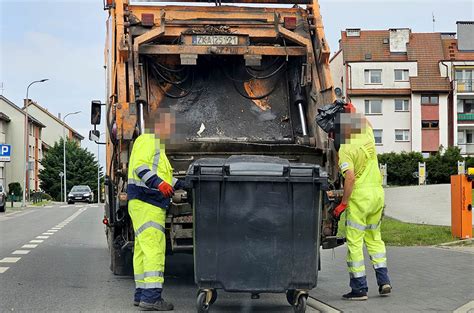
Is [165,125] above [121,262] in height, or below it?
above

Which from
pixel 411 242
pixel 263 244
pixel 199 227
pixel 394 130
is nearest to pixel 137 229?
pixel 199 227

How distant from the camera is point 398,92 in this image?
61906 millimetres

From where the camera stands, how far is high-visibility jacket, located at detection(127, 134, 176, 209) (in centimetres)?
711

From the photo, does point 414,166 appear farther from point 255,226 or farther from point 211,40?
point 255,226

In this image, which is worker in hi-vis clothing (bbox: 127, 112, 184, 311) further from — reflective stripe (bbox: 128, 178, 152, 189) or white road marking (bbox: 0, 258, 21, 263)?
white road marking (bbox: 0, 258, 21, 263)

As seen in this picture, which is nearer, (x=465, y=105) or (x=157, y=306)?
(x=157, y=306)

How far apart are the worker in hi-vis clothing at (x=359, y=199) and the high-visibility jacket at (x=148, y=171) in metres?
1.76

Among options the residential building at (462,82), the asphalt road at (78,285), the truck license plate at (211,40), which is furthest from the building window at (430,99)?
the truck license plate at (211,40)

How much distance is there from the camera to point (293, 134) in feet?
29.6

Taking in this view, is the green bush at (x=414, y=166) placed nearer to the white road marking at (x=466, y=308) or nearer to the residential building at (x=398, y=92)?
the residential building at (x=398, y=92)

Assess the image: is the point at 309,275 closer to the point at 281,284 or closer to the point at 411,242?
the point at 281,284

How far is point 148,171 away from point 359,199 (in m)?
2.13

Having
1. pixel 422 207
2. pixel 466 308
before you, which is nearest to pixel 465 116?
pixel 422 207

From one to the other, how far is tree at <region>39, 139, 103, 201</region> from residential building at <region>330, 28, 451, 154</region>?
29260 mm
